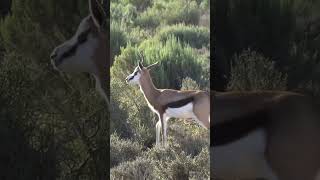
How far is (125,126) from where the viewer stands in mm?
3758

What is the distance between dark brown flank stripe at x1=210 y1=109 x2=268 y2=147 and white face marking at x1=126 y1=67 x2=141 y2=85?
64 cm

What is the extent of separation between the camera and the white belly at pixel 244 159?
324 centimetres

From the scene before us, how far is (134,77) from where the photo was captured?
371 centimetres

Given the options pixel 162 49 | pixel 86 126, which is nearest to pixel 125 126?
pixel 86 126

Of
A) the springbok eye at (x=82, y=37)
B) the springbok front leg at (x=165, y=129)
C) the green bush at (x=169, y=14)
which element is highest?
the green bush at (x=169, y=14)

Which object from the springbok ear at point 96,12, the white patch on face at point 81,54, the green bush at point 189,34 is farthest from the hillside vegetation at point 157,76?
the white patch on face at point 81,54

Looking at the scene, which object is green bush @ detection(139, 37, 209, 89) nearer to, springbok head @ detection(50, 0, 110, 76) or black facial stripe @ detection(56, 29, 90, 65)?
springbok head @ detection(50, 0, 110, 76)

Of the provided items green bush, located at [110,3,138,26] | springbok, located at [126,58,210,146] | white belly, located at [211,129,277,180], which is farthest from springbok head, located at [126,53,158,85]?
white belly, located at [211,129,277,180]

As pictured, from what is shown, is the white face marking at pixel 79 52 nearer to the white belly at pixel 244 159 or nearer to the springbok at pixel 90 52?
the springbok at pixel 90 52

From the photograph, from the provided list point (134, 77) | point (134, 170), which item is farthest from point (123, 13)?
point (134, 170)

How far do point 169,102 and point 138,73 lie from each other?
0.96 feet

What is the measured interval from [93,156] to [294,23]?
1.63 meters

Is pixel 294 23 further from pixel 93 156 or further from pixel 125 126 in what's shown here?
pixel 93 156

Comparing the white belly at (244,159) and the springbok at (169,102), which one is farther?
the springbok at (169,102)
